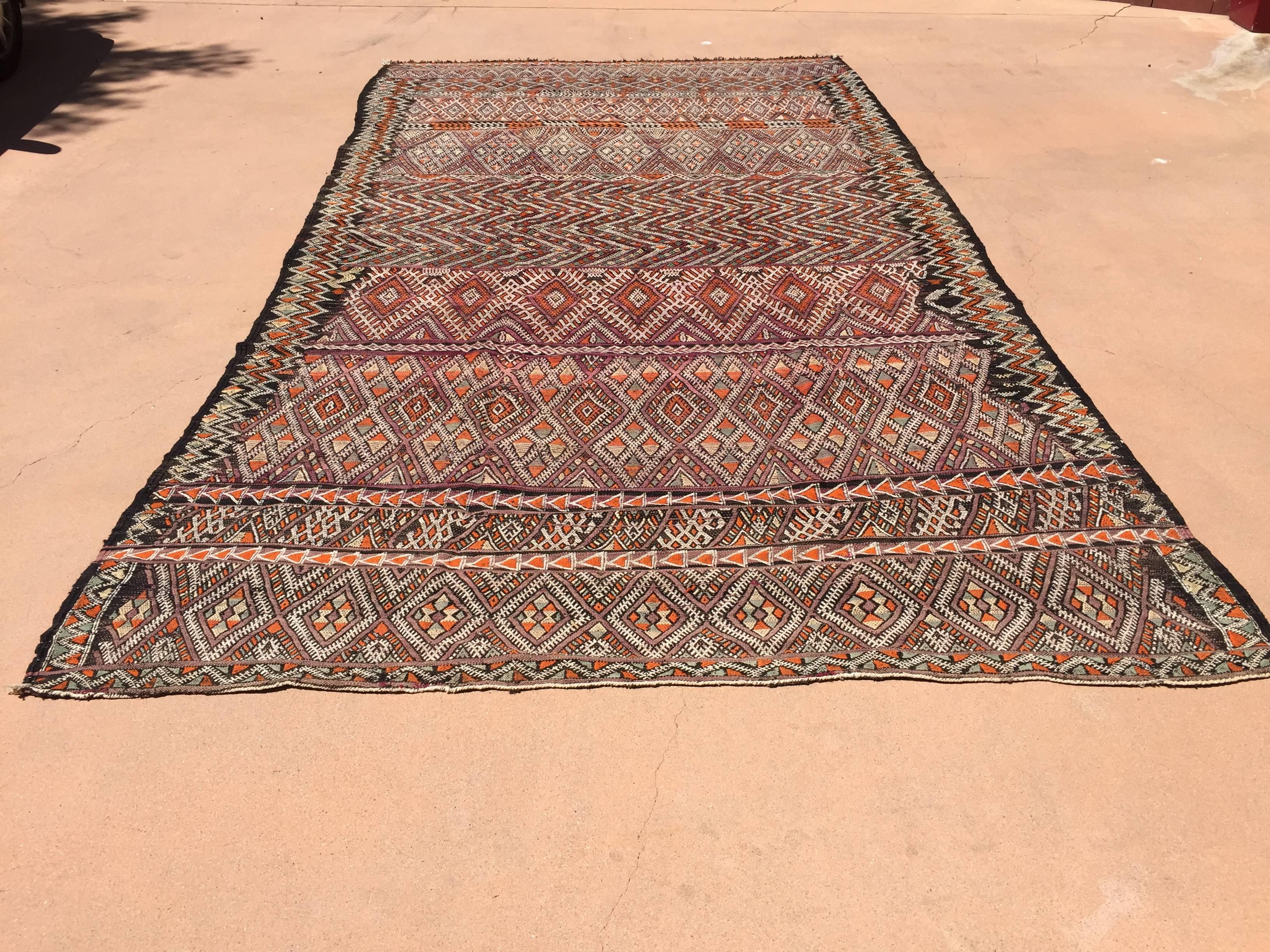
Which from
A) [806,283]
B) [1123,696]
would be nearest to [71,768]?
[1123,696]

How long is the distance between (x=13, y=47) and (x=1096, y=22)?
8.08m

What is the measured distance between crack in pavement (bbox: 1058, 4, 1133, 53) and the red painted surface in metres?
0.84

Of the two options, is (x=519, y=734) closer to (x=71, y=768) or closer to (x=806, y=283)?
(x=71, y=768)

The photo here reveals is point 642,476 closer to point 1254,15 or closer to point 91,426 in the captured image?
point 91,426

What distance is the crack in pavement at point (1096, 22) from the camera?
760 centimetres

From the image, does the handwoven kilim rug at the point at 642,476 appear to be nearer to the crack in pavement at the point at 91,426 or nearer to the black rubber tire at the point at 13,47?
the crack in pavement at the point at 91,426

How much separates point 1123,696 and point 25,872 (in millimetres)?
2992

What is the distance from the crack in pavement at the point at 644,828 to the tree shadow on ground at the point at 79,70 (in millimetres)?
5393

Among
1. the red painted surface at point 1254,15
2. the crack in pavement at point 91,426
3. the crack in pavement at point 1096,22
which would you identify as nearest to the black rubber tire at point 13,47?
the crack in pavement at point 91,426

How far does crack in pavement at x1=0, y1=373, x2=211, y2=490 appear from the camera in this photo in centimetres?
365

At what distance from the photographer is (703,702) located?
290cm

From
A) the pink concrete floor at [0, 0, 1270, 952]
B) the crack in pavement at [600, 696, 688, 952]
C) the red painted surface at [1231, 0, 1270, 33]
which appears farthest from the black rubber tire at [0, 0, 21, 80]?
the red painted surface at [1231, 0, 1270, 33]

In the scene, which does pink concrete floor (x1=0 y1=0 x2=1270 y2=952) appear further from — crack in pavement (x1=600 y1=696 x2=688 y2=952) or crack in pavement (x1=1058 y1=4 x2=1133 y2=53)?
crack in pavement (x1=1058 y1=4 x2=1133 y2=53)

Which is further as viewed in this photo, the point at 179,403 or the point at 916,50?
the point at 916,50
